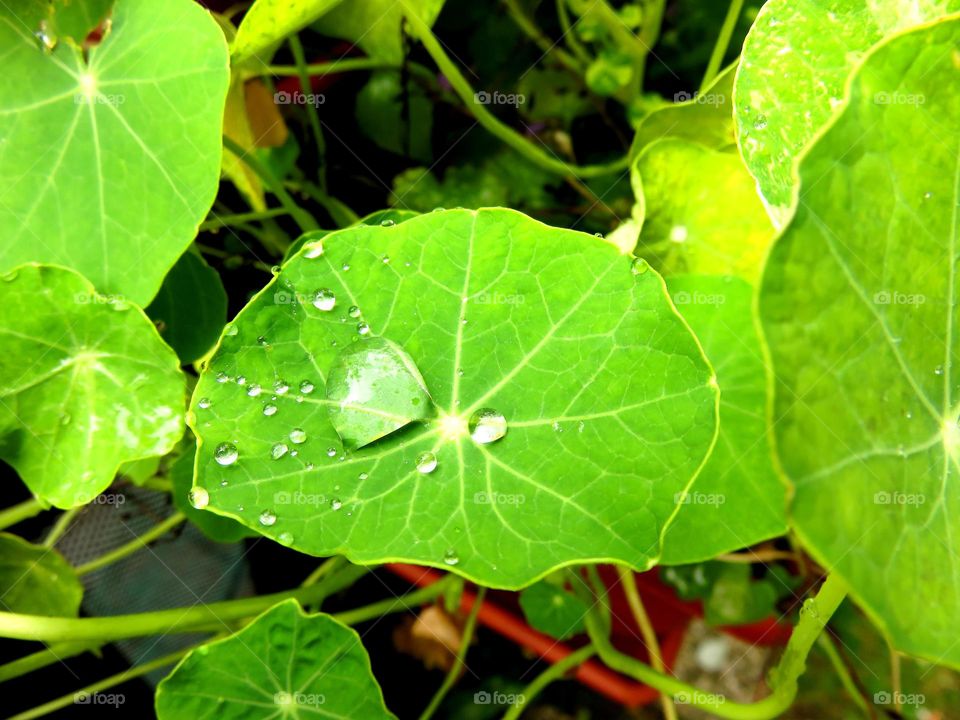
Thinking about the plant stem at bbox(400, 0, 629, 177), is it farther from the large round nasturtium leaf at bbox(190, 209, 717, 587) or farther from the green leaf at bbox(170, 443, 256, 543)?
the green leaf at bbox(170, 443, 256, 543)

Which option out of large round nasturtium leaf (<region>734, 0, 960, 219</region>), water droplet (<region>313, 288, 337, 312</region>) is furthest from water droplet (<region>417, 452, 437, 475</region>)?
large round nasturtium leaf (<region>734, 0, 960, 219</region>)

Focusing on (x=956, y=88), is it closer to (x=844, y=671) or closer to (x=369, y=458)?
(x=369, y=458)

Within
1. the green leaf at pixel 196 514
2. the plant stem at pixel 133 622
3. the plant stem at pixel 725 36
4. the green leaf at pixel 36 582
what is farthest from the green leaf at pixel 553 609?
the plant stem at pixel 725 36

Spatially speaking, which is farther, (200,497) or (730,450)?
(730,450)

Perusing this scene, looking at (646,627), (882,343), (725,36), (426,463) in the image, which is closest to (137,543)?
(426,463)

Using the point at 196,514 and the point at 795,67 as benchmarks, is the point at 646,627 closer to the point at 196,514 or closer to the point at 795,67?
the point at 196,514
